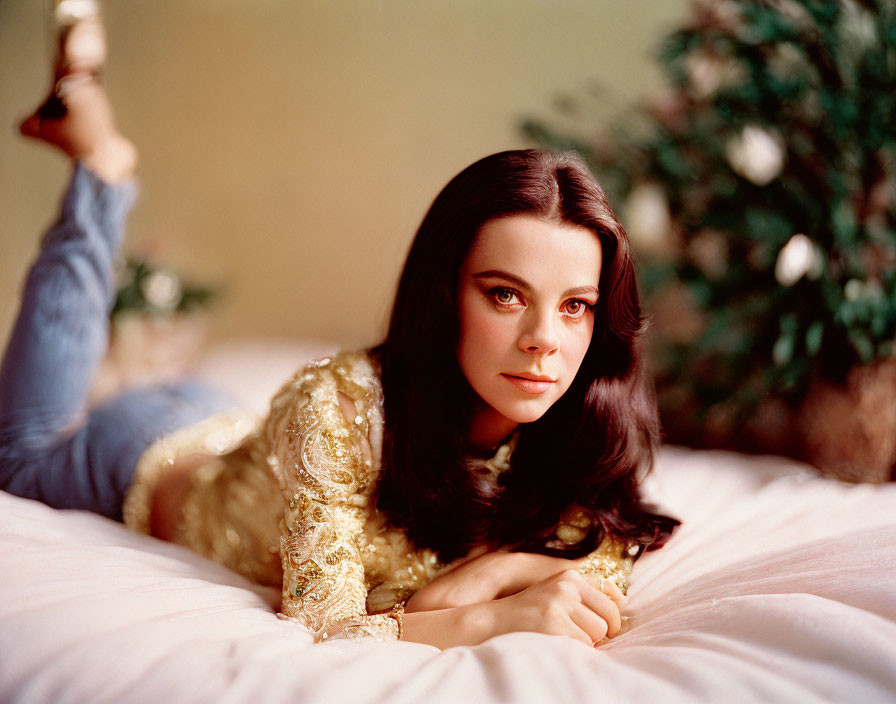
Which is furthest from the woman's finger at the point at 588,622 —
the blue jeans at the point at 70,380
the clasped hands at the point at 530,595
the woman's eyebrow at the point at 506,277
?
the blue jeans at the point at 70,380

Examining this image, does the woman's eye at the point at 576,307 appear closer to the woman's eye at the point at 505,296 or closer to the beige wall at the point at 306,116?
the woman's eye at the point at 505,296

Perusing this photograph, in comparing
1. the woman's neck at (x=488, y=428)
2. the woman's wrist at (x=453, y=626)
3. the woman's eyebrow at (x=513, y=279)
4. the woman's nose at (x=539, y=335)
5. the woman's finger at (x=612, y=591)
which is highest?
the woman's eyebrow at (x=513, y=279)

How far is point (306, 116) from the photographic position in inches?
109

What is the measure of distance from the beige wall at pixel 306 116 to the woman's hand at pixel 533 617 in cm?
186

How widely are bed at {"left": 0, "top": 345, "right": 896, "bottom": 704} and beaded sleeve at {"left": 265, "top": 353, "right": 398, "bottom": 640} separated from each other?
37 millimetres

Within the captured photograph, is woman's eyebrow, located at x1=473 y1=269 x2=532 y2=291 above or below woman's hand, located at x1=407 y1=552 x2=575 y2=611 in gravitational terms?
above

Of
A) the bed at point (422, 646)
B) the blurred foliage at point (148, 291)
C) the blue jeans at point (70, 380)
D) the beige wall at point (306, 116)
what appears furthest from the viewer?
the beige wall at point (306, 116)

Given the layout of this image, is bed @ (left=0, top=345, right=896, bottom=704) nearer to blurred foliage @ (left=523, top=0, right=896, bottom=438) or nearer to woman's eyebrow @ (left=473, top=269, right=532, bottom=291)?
woman's eyebrow @ (left=473, top=269, right=532, bottom=291)

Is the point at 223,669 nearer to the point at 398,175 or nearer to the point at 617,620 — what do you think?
the point at 617,620

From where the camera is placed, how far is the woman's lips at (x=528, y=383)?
0.81 metres

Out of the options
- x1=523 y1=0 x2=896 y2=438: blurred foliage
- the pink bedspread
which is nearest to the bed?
the pink bedspread

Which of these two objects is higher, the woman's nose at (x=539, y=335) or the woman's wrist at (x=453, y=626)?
the woman's nose at (x=539, y=335)

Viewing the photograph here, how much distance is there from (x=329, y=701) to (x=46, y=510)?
1.96 ft

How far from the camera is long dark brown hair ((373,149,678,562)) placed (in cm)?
82
